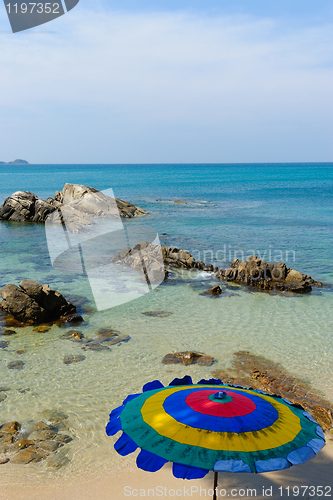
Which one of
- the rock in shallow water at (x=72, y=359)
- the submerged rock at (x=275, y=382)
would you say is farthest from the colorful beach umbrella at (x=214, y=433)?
the rock in shallow water at (x=72, y=359)

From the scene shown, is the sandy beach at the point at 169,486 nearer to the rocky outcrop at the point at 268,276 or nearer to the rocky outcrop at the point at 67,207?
the rocky outcrop at the point at 268,276

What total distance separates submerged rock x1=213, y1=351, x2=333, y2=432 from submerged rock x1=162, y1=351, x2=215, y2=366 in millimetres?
650

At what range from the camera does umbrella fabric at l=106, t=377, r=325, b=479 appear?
4.47 metres

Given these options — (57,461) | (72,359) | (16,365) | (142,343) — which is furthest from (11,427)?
(142,343)

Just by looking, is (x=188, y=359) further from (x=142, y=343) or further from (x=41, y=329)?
(x=41, y=329)

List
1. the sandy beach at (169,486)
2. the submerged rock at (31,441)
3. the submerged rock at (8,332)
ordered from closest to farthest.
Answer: the sandy beach at (169,486) < the submerged rock at (31,441) < the submerged rock at (8,332)

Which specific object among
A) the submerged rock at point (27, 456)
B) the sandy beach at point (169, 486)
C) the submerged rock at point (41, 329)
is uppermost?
the submerged rock at point (41, 329)

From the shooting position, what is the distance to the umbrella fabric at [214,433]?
14.7 feet

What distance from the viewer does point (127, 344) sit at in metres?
12.8

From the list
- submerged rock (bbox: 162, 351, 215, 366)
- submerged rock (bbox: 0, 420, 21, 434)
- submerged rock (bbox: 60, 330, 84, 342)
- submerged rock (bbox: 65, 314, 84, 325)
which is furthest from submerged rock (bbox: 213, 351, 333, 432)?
submerged rock (bbox: 65, 314, 84, 325)

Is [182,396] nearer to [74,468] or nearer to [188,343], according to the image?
[74,468]

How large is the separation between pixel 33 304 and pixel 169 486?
30.8 feet

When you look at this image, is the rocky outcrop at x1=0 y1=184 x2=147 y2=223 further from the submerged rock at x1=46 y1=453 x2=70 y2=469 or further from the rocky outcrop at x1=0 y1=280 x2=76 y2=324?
the submerged rock at x1=46 y1=453 x2=70 y2=469

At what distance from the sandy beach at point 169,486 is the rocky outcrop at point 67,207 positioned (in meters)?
35.4
